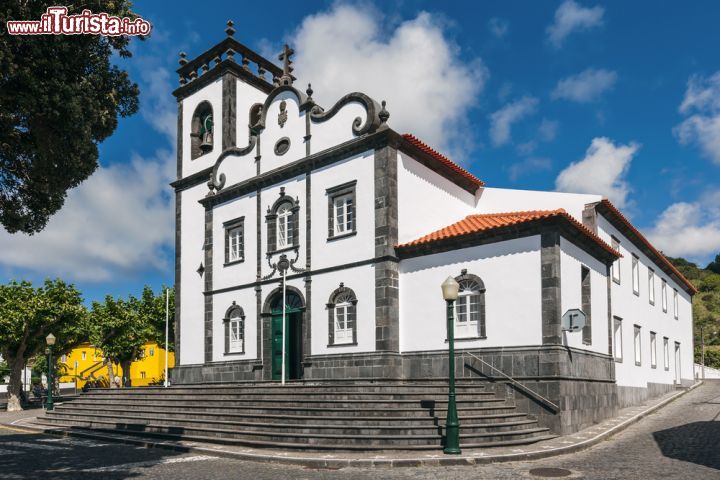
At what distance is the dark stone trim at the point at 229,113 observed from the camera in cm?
2614

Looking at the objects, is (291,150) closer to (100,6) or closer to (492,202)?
(492,202)

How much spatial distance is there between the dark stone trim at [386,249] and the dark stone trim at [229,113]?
853 centimetres

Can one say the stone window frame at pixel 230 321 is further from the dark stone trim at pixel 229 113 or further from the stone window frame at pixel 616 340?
the stone window frame at pixel 616 340

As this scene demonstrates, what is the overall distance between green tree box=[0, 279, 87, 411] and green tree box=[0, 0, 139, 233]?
67.2 ft

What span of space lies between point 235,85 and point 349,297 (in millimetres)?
11278

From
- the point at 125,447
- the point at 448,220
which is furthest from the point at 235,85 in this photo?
the point at 125,447

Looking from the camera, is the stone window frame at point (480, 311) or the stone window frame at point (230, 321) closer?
the stone window frame at point (480, 311)

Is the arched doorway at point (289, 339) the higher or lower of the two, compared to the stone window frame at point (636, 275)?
lower

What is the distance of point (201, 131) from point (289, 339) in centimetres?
1113

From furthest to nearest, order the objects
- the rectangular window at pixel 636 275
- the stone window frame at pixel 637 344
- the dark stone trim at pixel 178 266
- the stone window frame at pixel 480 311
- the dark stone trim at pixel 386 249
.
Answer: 1. the dark stone trim at pixel 178 266
2. the rectangular window at pixel 636 275
3. the stone window frame at pixel 637 344
4. the dark stone trim at pixel 386 249
5. the stone window frame at pixel 480 311

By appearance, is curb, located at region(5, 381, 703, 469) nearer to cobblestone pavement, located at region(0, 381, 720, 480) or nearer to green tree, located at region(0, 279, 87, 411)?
cobblestone pavement, located at region(0, 381, 720, 480)

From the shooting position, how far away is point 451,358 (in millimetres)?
13125

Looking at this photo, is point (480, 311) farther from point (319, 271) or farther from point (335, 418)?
point (319, 271)

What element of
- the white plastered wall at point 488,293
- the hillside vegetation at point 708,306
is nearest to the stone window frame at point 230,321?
the white plastered wall at point 488,293
